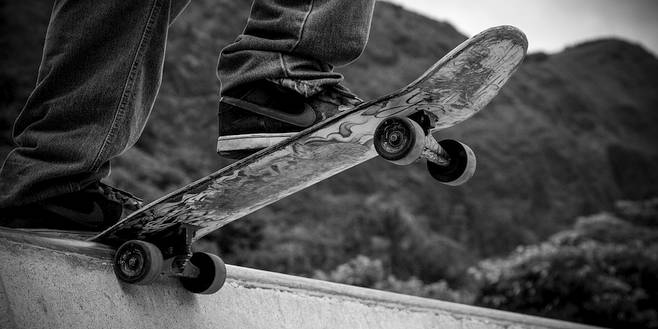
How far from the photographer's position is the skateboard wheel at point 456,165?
147cm

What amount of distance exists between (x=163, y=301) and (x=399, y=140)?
713 millimetres

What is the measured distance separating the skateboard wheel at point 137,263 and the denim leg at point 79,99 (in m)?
0.19

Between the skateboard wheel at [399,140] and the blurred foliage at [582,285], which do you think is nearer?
the skateboard wheel at [399,140]

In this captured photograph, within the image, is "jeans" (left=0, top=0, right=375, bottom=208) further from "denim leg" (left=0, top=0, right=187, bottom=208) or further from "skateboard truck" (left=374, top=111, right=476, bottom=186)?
"skateboard truck" (left=374, top=111, right=476, bottom=186)

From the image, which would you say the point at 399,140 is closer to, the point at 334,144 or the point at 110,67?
the point at 334,144

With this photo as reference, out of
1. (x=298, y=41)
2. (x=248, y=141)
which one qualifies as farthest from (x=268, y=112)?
(x=298, y=41)

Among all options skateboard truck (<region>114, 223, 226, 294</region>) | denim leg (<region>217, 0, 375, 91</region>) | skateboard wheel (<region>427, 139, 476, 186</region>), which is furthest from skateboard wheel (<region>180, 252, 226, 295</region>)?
skateboard wheel (<region>427, 139, 476, 186</region>)

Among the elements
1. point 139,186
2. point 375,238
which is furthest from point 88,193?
point 375,238

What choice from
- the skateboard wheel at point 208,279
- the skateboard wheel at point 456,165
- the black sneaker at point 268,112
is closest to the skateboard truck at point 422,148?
the skateboard wheel at point 456,165

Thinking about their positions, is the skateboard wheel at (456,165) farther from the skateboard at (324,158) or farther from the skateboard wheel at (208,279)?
the skateboard wheel at (208,279)

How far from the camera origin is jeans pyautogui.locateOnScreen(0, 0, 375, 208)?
1326mm

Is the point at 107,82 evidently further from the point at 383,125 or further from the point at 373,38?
the point at 373,38

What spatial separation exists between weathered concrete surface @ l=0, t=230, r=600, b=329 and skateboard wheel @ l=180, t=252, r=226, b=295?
0.03m

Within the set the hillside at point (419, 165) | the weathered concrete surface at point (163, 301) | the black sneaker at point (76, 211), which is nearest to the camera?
the weathered concrete surface at point (163, 301)
